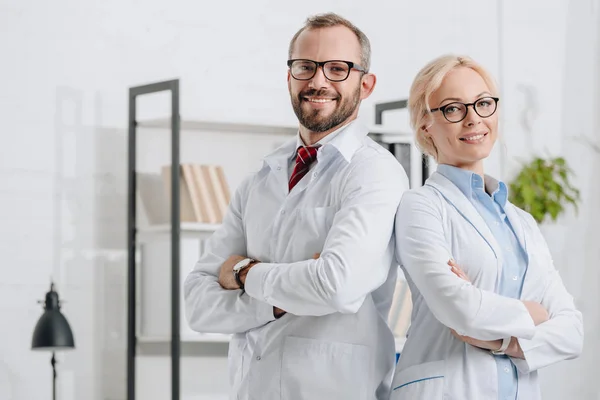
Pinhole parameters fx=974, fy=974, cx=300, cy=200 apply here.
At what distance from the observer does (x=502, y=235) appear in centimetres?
206

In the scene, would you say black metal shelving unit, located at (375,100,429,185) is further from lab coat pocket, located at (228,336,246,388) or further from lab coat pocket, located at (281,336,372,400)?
lab coat pocket, located at (281,336,372,400)

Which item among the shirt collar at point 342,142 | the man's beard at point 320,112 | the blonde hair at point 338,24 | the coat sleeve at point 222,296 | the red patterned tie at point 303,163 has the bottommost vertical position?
the coat sleeve at point 222,296

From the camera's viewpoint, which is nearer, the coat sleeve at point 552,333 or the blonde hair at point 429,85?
the coat sleeve at point 552,333

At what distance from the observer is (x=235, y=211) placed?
2.34m

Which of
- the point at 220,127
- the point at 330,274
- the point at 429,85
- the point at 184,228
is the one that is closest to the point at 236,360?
the point at 330,274

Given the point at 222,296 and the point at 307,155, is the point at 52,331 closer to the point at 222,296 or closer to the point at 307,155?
the point at 222,296

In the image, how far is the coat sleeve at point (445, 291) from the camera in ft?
6.21

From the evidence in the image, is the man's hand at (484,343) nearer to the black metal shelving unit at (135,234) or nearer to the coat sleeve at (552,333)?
the coat sleeve at (552,333)

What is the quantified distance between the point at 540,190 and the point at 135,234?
208 centimetres

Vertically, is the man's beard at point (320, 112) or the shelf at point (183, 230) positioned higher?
the man's beard at point (320, 112)

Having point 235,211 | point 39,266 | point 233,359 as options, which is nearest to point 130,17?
point 39,266

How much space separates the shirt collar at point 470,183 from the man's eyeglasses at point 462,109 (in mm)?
109

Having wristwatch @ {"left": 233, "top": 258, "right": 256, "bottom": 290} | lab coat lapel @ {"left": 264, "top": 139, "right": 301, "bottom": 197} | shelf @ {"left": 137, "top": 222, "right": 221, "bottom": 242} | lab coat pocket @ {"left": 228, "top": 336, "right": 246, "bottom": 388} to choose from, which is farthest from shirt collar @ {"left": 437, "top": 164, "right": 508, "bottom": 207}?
shelf @ {"left": 137, "top": 222, "right": 221, "bottom": 242}

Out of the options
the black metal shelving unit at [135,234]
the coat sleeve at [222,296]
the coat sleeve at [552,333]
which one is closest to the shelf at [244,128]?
the black metal shelving unit at [135,234]
